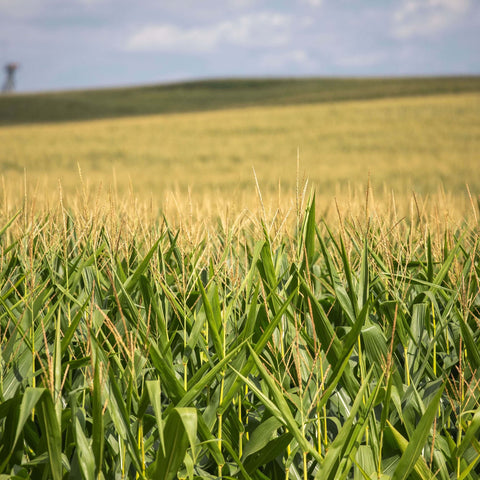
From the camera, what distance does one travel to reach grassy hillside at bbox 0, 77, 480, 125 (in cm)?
2509

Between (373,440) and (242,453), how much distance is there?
0.95 ft

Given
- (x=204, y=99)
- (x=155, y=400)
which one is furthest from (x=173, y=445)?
(x=204, y=99)

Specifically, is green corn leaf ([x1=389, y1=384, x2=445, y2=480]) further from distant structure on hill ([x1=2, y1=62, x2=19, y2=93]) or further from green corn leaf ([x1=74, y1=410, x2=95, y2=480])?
distant structure on hill ([x1=2, y1=62, x2=19, y2=93])

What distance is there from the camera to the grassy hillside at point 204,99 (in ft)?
82.3

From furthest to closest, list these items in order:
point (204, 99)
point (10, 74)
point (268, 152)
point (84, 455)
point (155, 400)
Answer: point (10, 74) → point (204, 99) → point (268, 152) → point (84, 455) → point (155, 400)

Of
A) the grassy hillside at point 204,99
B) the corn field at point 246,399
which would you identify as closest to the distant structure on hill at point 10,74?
the grassy hillside at point 204,99

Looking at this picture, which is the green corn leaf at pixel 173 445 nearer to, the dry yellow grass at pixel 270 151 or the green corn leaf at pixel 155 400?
the green corn leaf at pixel 155 400

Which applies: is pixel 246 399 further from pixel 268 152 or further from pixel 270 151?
pixel 270 151

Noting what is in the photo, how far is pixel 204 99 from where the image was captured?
29891 millimetres

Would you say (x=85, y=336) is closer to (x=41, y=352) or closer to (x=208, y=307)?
(x=41, y=352)

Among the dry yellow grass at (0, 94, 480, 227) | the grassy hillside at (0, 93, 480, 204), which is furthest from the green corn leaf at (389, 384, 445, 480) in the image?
the grassy hillside at (0, 93, 480, 204)

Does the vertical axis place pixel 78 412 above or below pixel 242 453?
above

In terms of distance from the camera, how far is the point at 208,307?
1.15m

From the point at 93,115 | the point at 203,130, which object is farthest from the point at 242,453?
the point at 93,115
